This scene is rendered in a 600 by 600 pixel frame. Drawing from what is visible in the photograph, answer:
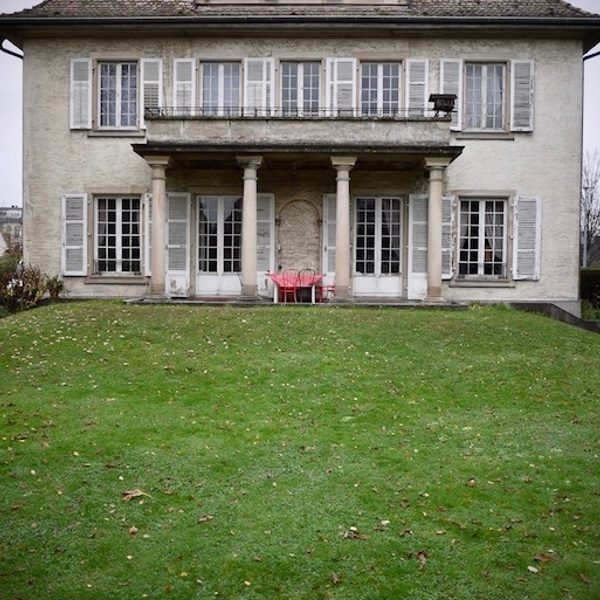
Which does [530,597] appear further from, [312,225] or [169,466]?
[312,225]

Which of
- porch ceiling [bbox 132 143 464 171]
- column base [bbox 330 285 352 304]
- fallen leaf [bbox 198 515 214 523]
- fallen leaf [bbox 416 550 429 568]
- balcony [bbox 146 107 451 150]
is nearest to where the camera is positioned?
fallen leaf [bbox 416 550 429 568]

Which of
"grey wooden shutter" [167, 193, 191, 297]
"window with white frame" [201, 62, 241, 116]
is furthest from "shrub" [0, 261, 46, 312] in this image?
"window with white frame" [201, 62, 241, 116]

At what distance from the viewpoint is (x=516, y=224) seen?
59.1 ft

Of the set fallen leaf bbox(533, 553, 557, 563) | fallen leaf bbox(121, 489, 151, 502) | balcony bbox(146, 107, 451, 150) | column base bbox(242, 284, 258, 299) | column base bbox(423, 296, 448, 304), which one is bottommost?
fallen leaf bbox(533, 553, 557, 563)

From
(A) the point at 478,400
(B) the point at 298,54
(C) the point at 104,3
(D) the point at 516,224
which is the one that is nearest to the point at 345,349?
(A) the point at 478,400

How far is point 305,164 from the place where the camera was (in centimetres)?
1766

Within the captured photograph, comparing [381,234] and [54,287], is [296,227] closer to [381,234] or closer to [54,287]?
[381,234]

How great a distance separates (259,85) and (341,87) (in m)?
2.25

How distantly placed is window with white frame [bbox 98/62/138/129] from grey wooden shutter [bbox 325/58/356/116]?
17.6ft

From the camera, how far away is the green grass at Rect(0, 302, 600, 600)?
192 inches

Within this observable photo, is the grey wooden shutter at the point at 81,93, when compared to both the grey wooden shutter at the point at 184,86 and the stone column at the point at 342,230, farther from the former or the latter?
the stone column at the point at 342,230

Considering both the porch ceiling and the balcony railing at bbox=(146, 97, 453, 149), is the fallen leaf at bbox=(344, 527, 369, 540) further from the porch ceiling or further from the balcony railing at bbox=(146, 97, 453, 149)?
the balcony railing at bbox=(146, 97, 453, 149)

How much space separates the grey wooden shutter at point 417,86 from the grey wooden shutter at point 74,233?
Result: 930cm

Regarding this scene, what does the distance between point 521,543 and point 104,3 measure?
60.9 feet
